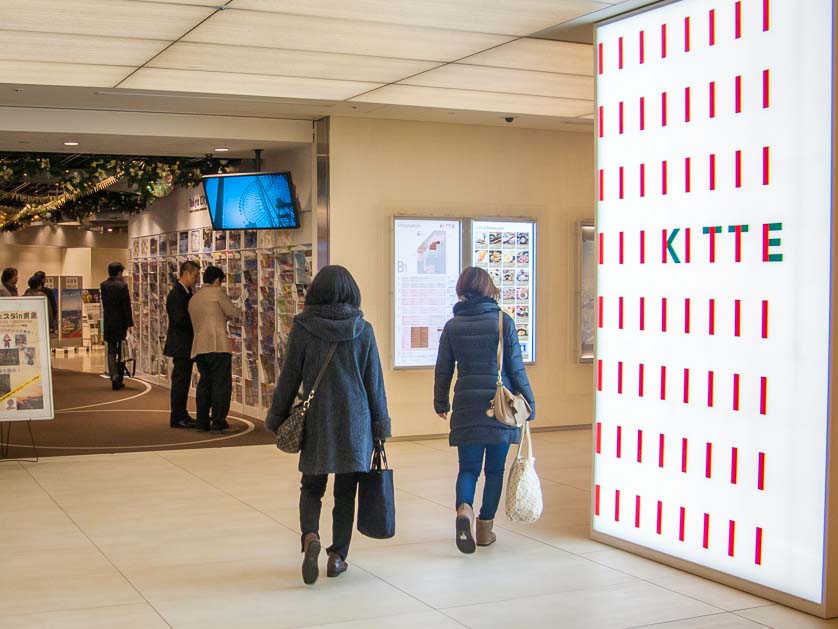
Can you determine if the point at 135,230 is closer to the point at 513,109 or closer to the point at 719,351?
the point at 513,109

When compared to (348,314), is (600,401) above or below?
below

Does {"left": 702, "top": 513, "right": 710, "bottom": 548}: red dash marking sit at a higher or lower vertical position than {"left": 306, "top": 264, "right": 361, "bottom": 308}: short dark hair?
lower

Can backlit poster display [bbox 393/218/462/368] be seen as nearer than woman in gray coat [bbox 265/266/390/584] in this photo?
No

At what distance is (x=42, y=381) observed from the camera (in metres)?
8.63

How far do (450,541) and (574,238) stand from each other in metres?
4.97

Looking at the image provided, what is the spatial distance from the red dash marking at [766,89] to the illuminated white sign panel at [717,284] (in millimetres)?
17

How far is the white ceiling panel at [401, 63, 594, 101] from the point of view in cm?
753

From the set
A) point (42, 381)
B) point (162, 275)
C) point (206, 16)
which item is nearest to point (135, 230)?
point (162, 275)

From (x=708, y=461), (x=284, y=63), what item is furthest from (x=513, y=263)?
(x=708, y=461)

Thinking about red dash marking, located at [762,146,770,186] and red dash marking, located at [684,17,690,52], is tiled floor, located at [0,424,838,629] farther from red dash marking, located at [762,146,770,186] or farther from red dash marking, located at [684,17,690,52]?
red dash marking, located at [684,17,690,52]

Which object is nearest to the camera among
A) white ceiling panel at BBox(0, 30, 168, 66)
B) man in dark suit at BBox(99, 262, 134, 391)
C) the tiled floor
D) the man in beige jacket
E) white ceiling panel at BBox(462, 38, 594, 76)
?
the tiled floor

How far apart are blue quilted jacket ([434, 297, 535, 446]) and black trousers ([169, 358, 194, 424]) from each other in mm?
5184

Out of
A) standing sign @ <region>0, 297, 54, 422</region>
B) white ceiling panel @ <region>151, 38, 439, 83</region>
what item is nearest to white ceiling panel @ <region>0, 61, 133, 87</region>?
white ceiling panel @ <region>151, 38, 439, 83</region>

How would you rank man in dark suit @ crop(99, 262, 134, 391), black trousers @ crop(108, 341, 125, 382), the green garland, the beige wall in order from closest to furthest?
the beige wall → the green garland → man in dark suit @ crop(99, 262, 134, 391) → black trousers @ crop(108, 341, 125, 382)
